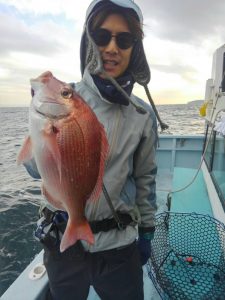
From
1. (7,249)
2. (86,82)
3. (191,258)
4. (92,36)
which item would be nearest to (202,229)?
(191,258)

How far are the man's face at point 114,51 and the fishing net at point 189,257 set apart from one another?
1900 millimetres

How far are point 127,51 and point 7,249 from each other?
18.3ft

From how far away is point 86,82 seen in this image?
2.15 meters

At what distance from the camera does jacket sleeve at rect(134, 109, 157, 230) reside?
6.93ft

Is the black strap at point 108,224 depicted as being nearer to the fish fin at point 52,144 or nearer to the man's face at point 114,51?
the fish fin at point 52,144

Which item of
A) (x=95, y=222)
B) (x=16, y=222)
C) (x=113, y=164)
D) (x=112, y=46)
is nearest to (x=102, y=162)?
(x=113, y=164)

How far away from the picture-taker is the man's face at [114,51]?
199 centimetres

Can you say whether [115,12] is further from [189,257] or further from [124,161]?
[189,257]

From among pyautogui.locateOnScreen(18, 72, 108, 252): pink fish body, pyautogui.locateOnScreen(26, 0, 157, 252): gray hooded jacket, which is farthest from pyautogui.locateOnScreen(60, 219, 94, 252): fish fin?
pyautogui.locateOnScreen(26, 0, 157, 252): gray hooded jacket

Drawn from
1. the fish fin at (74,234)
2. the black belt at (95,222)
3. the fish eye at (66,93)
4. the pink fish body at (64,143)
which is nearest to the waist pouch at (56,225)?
the black belt at (95,222)

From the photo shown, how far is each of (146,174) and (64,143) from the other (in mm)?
984

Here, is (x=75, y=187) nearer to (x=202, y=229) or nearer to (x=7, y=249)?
(x=202, y=229)

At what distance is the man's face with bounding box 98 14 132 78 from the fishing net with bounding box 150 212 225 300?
190 centimetres

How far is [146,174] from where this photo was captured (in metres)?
2.22
